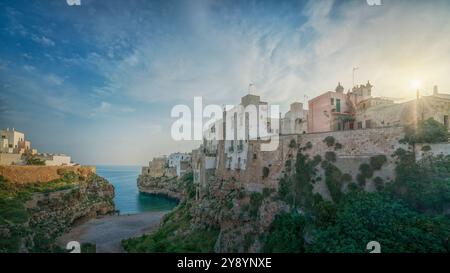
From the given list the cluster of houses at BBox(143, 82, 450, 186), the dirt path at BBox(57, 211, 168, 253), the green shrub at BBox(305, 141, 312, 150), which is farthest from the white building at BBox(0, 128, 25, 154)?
the green shrub at BBox(305, 141, 312, 150)

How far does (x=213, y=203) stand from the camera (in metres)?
15.8

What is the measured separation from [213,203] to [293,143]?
719 cm

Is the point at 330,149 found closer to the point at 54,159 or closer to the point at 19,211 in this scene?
the point at 19,211

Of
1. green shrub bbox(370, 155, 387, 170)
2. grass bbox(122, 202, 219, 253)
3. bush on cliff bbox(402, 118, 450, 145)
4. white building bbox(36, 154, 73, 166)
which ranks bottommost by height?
grass bbox(122, 202, 219, 253)

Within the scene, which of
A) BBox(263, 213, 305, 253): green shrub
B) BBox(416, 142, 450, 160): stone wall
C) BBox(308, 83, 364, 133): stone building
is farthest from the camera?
BBox(308, 83, 364, 133): stone building

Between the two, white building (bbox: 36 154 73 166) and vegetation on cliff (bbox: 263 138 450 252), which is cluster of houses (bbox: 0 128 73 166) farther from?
vegetation on cliff (bbox: 263 138 450 252)

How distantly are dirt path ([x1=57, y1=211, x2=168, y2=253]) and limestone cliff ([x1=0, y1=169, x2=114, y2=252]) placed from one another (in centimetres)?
112

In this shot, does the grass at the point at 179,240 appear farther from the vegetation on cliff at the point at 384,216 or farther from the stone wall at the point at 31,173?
the stone wall at the point at 31,173

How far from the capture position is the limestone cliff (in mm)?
10359

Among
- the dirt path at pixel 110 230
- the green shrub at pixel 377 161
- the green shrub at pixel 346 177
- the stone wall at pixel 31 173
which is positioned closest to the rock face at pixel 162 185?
the dirt path at pixel 110 230

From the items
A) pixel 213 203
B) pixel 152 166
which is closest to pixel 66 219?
pixel 213 203
